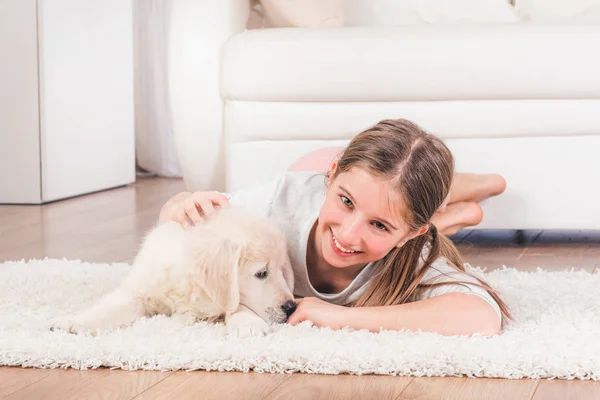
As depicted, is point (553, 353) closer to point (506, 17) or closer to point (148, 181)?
point (506, 17)

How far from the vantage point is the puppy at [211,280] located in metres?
1.48

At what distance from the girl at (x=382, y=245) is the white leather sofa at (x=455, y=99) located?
851 millimetres

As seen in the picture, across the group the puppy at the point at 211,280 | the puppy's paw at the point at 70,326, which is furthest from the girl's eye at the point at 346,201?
the puppy's paw at the point at 70,326

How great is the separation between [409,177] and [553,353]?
388 millimetres

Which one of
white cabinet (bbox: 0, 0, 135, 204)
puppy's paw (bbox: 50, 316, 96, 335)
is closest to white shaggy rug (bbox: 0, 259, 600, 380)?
puppy's paw (bbox: 50, 316, 96, 335)

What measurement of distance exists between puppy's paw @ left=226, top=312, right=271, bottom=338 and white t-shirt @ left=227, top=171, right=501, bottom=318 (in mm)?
246

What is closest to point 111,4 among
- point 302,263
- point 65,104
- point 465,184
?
point 65,104

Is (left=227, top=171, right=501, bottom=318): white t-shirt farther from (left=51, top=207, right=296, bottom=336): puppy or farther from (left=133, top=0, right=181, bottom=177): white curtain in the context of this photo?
(left=133, top=0, right=181, bottom=177): white curtain

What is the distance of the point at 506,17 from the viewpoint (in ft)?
11.1

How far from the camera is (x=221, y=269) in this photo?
1.47 metres

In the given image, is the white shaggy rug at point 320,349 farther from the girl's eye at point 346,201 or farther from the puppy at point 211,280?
the girl's eye at point 346,201

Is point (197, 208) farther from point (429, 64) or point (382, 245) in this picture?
point (429, 64)

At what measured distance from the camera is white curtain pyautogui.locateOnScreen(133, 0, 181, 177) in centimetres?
487

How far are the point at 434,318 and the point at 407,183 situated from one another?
0.24 meters
